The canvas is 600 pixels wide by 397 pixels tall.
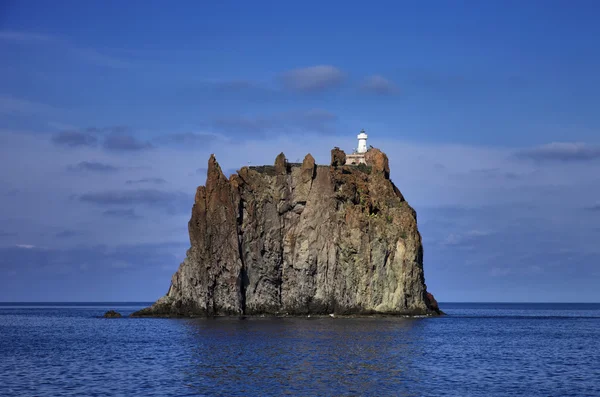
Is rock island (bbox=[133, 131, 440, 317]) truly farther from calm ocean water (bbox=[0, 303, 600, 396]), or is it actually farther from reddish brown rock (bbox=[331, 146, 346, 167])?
calm ocean water (bbox=[0, 303, 600, 396])

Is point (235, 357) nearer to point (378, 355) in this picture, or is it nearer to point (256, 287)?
point (378, 355)

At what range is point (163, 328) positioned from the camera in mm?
96562

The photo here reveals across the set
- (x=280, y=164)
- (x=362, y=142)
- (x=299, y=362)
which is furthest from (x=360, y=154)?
(x=299, y=362)

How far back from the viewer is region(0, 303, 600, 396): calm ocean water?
154 ft

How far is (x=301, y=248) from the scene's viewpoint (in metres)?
118

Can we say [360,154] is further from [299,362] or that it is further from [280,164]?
[299,362]

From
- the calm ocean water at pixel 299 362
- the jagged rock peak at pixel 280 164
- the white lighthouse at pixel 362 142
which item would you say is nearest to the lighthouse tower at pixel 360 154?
the white lighthouse at pixel 362 142

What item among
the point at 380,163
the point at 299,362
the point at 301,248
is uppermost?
the point at 380,163

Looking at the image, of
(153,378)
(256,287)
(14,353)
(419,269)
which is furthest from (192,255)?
(153,378)

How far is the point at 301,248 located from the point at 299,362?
58.6 meters

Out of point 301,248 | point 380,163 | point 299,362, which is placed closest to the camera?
point 299,362

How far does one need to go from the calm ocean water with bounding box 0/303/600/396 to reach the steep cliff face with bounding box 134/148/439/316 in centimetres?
1860

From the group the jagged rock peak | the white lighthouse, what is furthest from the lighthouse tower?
the jagged rock peak

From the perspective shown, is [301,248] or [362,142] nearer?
[301,248]
